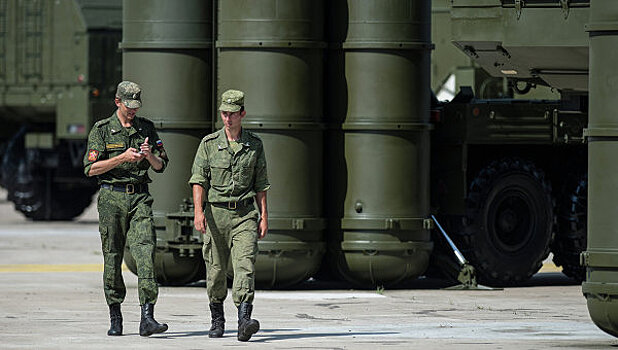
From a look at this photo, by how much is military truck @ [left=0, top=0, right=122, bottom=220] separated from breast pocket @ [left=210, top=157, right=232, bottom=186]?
54.4 ft

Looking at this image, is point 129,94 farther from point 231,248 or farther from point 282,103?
point 282,103

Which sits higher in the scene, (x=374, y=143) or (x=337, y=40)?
(x=337, y=40)

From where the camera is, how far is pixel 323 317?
44.9ft

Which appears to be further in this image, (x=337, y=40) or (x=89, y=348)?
(x=337, y=40)

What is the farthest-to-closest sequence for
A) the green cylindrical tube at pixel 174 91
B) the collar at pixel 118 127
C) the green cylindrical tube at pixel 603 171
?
the green cylindrical tube at pixel 174 91 < the collar at pixel 118 127 < the green cylindrical tube at pixel 603 171

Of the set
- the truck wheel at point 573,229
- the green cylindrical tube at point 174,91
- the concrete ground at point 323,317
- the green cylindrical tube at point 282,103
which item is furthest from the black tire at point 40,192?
the green cylindrical tube at point 282,103

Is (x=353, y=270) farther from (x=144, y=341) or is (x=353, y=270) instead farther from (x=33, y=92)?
(x=33, y=92)

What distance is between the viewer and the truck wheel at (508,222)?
16.8m

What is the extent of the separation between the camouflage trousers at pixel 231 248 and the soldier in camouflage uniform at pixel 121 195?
43 cm

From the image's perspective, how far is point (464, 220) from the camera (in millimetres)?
16734

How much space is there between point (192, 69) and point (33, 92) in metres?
13.5

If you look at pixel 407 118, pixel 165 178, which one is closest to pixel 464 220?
pixel 407 118

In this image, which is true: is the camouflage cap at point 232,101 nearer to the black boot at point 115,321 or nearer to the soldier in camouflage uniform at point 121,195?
the soldier in camouflage uniform at point 121,195

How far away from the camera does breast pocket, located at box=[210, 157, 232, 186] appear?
39.5ft
